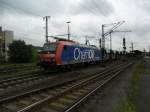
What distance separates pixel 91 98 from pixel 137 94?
102 inches

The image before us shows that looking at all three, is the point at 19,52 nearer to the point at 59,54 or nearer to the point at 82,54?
the point at 82,54

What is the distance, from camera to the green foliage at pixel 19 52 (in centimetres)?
5247

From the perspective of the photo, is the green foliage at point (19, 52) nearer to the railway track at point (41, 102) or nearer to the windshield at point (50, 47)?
the windshield at point (50, 47)

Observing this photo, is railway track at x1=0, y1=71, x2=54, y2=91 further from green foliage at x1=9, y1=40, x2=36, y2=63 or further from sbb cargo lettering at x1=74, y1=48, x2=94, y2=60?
green foliage at x1=9, y1=40, x2=36, y2=63

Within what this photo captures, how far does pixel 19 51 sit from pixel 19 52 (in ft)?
0.81

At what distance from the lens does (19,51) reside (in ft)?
172

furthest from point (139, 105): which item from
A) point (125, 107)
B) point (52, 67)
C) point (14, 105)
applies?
point (52, 67)

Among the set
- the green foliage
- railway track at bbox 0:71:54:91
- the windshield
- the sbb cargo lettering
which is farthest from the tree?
railway track at bbox 0:71:54:91

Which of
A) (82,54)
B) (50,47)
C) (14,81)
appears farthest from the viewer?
(82,54)

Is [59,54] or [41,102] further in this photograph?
[59,54]

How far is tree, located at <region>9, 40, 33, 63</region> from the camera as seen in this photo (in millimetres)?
52469

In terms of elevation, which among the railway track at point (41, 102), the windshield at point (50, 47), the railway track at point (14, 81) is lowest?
the railway track at point (41, 102)

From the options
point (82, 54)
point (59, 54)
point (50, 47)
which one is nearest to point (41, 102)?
point (59, 54)

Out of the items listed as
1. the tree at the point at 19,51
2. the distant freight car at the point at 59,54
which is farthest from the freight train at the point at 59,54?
the tree at the point at 19,51
